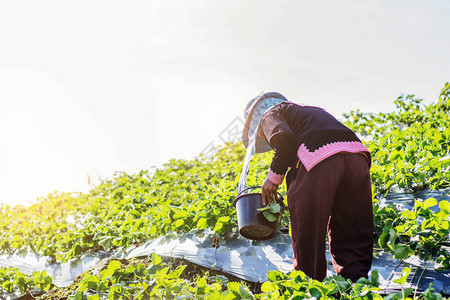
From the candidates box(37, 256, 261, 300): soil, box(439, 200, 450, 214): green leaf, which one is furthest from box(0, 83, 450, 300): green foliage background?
box(37, 256, 261, 300): soil

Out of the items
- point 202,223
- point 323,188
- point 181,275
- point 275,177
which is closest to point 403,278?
point 323,188

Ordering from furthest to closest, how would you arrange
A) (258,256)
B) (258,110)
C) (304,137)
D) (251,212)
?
(258,256), (258,110), (251,212), (304,137)

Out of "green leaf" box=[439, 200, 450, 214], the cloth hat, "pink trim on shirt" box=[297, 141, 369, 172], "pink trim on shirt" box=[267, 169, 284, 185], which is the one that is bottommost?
"green leaf" box=[439, 200, 450, 214]

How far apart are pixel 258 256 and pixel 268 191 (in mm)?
744

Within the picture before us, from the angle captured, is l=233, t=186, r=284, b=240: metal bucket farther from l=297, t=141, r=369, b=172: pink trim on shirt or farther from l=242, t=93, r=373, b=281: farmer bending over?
l=297, t=141, r=369, b=172: pink trim on shirt

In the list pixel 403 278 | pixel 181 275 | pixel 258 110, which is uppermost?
pixel 258 110

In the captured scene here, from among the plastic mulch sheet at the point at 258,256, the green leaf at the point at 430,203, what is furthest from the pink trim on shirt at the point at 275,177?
the green leaf at the point at 430,203

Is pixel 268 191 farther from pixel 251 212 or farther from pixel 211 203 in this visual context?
pixel 211 203

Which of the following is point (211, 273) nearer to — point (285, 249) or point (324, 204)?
point (285, 249)

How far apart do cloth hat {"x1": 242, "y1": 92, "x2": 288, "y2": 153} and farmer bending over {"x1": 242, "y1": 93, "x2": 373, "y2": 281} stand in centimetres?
32

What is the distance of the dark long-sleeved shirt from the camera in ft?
5.80

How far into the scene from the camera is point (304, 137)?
6.07ft

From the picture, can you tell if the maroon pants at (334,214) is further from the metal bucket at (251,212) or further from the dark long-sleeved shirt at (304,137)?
the metal bucket at (251,212)

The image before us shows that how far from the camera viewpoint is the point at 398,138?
380 centimetres
